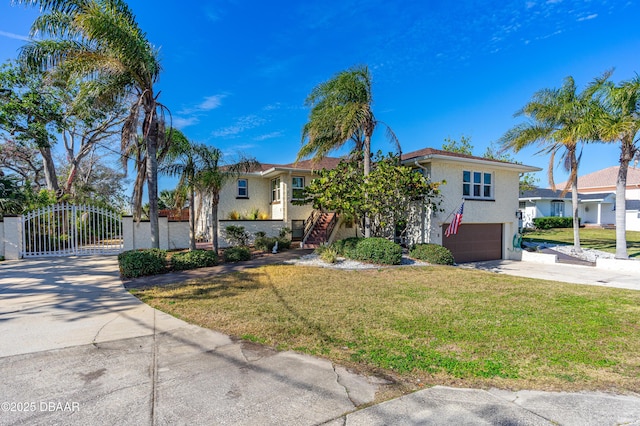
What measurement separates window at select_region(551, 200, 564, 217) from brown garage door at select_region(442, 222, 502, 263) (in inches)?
967

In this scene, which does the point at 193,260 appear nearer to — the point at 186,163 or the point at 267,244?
the point at 186,163

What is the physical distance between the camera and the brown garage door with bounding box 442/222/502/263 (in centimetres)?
1556

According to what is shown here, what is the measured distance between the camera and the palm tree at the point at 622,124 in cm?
1273

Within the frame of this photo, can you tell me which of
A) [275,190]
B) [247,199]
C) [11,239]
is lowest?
[11,239]

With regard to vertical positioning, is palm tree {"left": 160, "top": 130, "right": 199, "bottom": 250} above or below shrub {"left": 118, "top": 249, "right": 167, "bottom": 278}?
above

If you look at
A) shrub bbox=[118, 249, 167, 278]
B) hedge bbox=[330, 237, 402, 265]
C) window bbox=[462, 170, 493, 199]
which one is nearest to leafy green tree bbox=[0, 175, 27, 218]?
shrub bbox=[118, 249, 167, 278]

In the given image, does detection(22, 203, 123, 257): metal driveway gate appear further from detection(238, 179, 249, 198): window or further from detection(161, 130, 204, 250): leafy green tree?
detection(238, 179, 249, 198): window

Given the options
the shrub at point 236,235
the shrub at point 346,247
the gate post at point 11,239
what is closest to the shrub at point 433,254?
the shrub at point 346,247

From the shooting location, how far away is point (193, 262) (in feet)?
34.2

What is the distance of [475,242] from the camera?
16.2 m

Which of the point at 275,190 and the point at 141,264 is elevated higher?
the point at 275,190

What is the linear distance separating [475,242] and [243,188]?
1359 centimetres

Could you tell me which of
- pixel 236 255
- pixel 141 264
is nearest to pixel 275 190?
pixel 236 255

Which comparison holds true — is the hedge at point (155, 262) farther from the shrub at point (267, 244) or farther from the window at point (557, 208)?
the window at point (557, 208)
